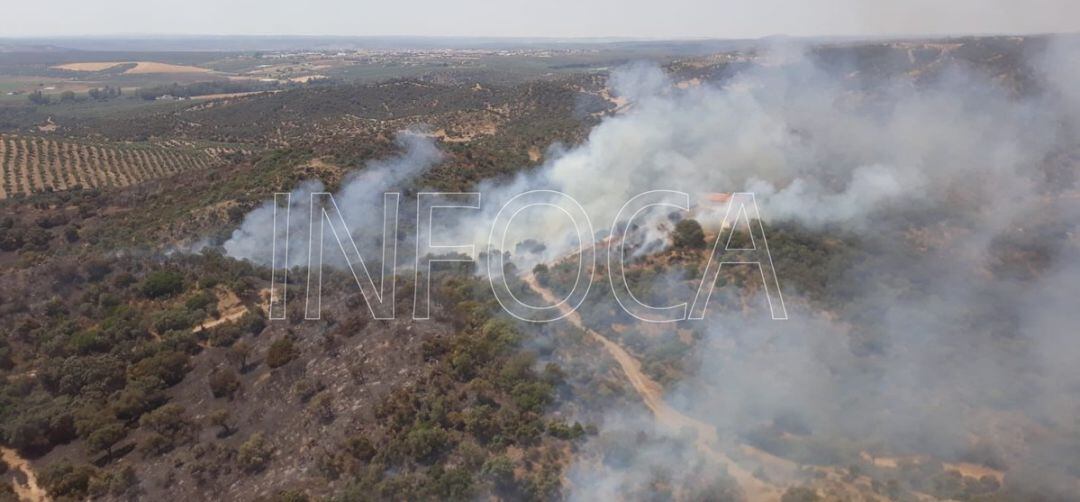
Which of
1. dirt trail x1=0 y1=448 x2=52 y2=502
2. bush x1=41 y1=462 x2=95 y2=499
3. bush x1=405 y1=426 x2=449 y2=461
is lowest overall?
dirt trail x1=0 y1=448 x2=52 y2=502

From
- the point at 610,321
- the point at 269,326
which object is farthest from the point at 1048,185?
→ the point at 269,326

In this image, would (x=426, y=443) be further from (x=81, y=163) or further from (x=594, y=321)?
(x=81, y=163)

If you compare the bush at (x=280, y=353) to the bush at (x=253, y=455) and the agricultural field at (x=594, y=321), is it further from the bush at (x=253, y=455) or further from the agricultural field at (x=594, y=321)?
the bush at (x=253, y=455)

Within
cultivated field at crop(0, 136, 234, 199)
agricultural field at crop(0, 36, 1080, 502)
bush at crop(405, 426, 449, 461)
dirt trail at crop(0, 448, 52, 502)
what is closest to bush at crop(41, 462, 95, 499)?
agricultural field at crop(0, 36, 1080, 502)

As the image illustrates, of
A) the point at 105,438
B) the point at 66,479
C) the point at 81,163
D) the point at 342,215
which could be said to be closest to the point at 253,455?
the point at 66,479
